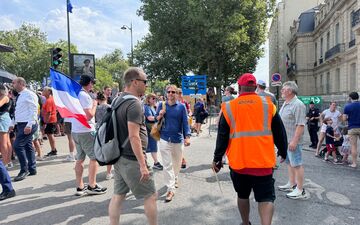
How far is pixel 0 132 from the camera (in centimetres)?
657

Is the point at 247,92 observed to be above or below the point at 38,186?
above

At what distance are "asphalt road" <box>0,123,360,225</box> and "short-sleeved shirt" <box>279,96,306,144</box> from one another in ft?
3.67

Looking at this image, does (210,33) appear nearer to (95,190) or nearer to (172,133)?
(172,133)

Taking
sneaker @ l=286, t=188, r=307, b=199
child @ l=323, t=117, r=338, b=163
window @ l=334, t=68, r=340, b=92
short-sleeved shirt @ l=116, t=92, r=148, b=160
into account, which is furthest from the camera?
window @ l=334, t=68, r=340, b=92

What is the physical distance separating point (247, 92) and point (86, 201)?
10.4ft

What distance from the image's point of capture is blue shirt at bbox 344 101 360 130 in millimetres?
7715

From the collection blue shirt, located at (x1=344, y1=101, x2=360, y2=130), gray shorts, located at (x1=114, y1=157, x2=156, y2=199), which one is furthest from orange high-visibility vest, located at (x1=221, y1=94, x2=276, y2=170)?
blue shirt, located at (x1=344, y1=101, x2=360, y2=130)

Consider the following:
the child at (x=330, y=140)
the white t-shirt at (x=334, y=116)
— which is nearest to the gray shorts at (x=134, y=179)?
the child at (x=330, y=140)

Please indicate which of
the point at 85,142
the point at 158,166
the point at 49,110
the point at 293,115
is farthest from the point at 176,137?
the point at 49,110

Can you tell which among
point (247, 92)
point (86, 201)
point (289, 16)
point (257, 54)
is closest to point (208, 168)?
point (86, 201)

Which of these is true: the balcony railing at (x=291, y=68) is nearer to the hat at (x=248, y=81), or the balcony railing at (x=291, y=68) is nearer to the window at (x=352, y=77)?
the window at (x=352, y=77)

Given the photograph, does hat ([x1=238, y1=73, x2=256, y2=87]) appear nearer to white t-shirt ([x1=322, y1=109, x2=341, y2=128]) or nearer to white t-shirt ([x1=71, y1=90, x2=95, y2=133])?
white t-shirt ([x1=71, y1=90, x2=95, y2=133])

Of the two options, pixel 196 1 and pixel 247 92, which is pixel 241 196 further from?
pixel 196 1

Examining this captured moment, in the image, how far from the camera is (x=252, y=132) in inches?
136
